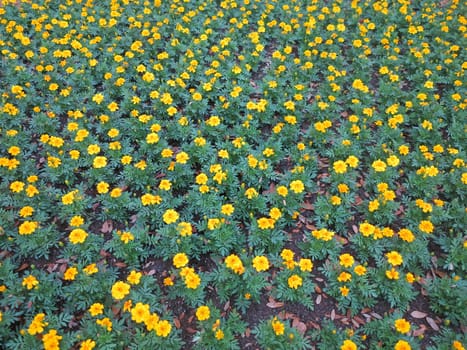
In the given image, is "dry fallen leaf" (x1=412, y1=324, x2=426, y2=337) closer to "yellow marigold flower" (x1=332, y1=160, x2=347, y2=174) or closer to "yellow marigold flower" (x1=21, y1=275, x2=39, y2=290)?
"yellow marigold flower" (x1=332, y1=160, x2=347, y2=174)

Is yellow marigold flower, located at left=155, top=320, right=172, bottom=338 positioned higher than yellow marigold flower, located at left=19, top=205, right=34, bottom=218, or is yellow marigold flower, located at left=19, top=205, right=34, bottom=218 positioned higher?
yellow marigold flower, located at left=19, top=205, right=34, bottom=218

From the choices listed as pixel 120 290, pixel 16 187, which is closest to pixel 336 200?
pixel 120 290

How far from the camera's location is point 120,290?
12.7 feet

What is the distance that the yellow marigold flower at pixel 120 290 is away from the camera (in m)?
3.83

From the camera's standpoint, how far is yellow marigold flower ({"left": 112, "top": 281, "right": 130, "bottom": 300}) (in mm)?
3828

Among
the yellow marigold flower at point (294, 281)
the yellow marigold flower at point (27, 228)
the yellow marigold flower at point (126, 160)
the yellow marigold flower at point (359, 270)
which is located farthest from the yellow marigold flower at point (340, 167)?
the yellow marigold flower at point (27, 228)

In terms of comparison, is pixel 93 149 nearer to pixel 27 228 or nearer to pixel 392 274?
pixel 27 228

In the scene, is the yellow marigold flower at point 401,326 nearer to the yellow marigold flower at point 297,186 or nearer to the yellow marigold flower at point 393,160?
the yellow marigold flower at point 297,186

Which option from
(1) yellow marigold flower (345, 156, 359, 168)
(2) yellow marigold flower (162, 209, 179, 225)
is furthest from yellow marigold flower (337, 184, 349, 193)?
(2) yellow marigold flower (162, 209, 179, 225)

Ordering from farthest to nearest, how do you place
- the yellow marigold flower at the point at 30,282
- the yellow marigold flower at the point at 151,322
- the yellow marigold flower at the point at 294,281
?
1. the yellow marigold flower at the point at 294,281
2. the yellow marigold flower at the point at 30,282
3. the yellow marigold flower at the point at 151,322

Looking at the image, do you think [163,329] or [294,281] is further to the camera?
[294,281]

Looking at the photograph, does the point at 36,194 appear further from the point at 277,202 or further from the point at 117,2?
the point at 117,2

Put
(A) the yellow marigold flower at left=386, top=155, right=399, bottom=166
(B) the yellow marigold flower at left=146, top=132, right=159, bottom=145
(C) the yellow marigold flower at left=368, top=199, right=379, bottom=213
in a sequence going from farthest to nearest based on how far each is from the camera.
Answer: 1. (B) the yellow marigold flower at left=146, top=132, right=159, bottom=145
2. (A) the yellow marigold flower at left=386, top=155, right=399, bottom=166
3. (C) the yellow marigold flower at left=368, top=199, right=379, bottom=213

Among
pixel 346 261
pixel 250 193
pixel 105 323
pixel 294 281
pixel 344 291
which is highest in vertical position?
pixel 250 193
